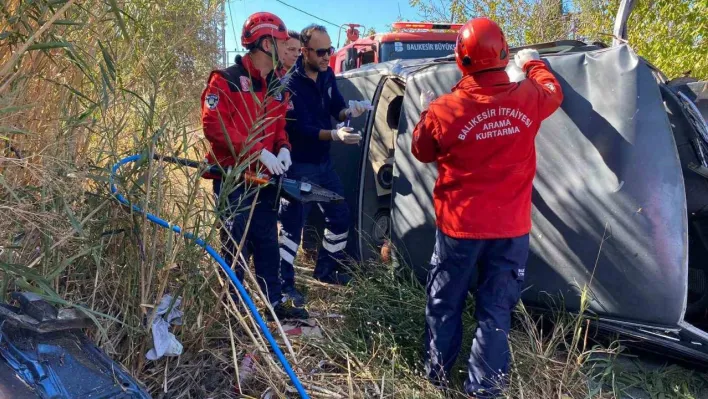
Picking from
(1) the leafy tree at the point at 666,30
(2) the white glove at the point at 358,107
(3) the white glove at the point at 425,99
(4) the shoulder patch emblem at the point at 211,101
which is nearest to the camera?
(3) the white glove at the point at 425,99

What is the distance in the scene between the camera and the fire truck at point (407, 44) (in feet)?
24.6

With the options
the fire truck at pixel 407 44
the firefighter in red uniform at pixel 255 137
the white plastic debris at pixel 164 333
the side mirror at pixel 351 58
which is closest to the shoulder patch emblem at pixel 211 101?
the firefighter in red uniform at pixel 255 137

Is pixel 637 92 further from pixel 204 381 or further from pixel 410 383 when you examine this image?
pixel 204 381

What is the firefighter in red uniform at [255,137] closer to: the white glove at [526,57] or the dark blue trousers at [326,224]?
the dark blue trousers at [326,224]

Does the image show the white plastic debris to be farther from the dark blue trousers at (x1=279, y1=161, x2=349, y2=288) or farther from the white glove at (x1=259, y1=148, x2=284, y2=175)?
the dark blue trousers at (x1=279, y1=161, x2=349, y2=288)

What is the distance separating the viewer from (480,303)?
2.44 m

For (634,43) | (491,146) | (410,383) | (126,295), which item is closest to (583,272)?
(491,146)

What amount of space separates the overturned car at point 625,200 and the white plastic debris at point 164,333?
5.51 ft

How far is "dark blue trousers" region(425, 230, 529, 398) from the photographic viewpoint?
7.75 ft

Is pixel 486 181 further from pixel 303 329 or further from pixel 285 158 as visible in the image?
pixel 303 329

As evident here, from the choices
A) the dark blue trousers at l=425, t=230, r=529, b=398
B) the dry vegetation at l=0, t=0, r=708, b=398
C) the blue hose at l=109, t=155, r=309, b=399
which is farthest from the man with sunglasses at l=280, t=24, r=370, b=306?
the blue hose at l=109, t=155, r=309, b=399

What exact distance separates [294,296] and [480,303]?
1429 millimetres

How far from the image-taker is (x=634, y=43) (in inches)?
233

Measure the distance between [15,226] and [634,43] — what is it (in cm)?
624
